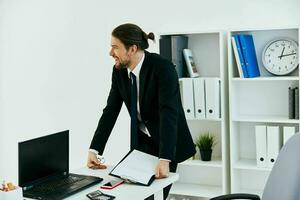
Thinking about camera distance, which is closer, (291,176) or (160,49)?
(291,176)

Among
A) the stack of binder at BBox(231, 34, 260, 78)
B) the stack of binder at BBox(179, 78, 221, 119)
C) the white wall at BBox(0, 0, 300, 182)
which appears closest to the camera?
the stack of binder at BBox(231, 34, 260, 78)

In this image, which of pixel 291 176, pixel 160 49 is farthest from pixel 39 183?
pixel 160 49

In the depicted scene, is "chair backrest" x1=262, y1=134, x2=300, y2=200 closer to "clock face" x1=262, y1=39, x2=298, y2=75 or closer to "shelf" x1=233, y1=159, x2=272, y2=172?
"shelf" x1=233, y1=159, x2=272, y2=172

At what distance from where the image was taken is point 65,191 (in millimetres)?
2268

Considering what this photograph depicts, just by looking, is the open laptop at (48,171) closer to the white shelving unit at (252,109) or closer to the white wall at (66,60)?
the white shelving unit at (252,109)

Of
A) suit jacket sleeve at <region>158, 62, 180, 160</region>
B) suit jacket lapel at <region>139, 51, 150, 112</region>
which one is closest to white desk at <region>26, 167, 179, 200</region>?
suit jacket sleeve at <region>158, 62, 180, 160</region>

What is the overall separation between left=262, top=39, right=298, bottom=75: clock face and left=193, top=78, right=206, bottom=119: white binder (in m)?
0.52

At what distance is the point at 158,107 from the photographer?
2742mm

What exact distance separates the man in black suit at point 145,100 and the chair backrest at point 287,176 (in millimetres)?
566

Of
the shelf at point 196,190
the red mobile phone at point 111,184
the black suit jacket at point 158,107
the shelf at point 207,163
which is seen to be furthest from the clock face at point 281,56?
the red mobile phone at point 111,184

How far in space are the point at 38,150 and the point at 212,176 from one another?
2.07 meters

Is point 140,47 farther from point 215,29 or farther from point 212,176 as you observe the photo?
point 212,176

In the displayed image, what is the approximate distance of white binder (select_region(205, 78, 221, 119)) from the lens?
3717 millimetres

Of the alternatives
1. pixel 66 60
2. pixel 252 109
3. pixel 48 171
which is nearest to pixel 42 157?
pixel 48 171
